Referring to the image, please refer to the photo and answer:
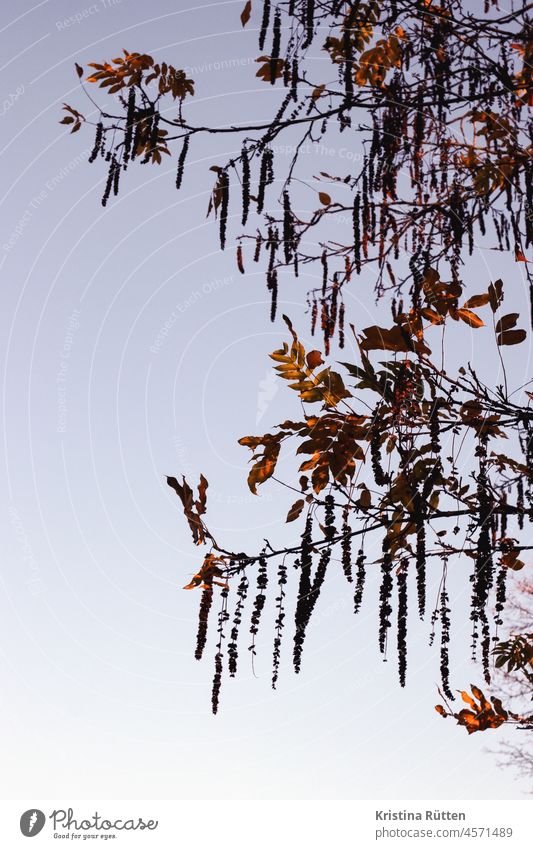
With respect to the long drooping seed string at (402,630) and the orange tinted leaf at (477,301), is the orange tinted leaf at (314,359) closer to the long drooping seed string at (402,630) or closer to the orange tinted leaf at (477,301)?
the orange tinted leaf at (477,301)

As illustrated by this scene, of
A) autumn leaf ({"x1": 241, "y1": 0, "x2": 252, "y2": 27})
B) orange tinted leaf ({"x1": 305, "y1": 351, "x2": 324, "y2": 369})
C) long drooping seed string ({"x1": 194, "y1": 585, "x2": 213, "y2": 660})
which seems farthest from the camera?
autumn leaf ({"x1": 241, "y1": 0, "x2": 252, "y2": 27})

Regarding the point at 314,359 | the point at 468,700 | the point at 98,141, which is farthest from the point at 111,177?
the point at 468,700

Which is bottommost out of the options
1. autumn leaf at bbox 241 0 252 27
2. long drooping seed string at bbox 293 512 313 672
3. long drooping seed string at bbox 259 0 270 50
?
long drooping seed string at bbox 293 512 313 672

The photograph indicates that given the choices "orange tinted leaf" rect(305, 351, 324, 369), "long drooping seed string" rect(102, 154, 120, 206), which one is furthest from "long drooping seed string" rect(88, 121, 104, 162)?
"orange tinted leaf" rect(305, 351, 324, 369)

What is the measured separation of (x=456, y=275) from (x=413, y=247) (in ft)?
0.92

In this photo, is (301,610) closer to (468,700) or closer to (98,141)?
(468,700)

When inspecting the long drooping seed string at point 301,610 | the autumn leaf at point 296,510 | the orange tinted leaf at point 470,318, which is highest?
the orange tinted leaf at point 470,318

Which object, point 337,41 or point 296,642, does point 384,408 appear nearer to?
point 296,642

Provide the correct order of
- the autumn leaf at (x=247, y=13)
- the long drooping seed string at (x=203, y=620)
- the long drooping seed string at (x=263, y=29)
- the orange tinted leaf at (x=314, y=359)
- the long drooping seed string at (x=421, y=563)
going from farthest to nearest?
the autumn leaf at (x=247, y=13) < the long drooping seed string at (x=263, y=29) < the orange tinted leaf at (x=314, y=359) < the long drooping seed string at (x=203, y=620) < the long drooping seed string at (x=421, y=563)

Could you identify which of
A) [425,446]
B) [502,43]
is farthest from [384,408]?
[502,43]

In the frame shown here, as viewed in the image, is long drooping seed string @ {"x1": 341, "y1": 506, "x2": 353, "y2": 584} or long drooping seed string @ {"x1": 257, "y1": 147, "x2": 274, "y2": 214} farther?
long drooping seed string @ {"x1": 257, "y1": 147, "x2": 274, "y2": 214}

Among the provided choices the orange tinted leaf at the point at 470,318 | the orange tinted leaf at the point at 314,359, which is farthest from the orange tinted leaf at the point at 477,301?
the orange tinted leaf at the point at 314,359

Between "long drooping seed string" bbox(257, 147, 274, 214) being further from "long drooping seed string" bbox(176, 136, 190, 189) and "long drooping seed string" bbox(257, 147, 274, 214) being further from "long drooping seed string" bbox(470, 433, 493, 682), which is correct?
"long drooping seed string" bbox(470, 433, 493, 682)

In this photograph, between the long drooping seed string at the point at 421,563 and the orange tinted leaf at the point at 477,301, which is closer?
the long drooping seed string at the point at 421,563
